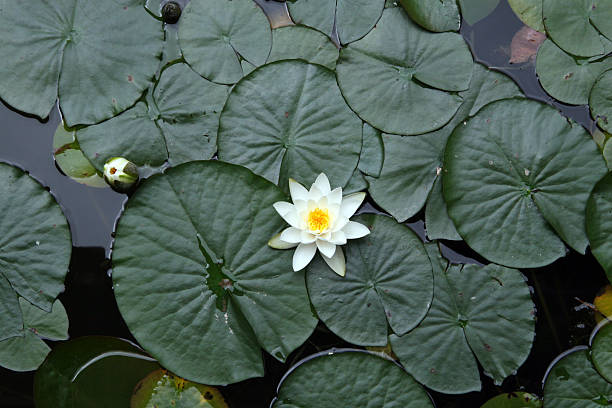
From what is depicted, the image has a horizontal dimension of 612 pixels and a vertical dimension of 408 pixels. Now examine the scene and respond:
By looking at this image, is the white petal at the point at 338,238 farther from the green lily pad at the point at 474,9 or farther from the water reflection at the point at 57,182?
the green lily pad at the point at 474,9

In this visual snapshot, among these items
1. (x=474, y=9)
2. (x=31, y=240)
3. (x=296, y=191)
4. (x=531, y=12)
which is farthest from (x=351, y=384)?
(x=531, y=12)

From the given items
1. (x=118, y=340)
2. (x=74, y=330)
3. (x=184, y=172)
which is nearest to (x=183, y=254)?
(x=184, y=172)

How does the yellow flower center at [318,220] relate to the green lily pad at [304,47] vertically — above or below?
below

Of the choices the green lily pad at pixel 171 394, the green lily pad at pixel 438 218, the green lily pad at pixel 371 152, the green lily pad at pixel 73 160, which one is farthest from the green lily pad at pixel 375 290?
the green lily pad at pixel 73 160

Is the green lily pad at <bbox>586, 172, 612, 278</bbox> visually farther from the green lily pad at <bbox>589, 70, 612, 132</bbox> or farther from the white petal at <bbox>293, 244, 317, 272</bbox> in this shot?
the white petal at <bbox>293, 244, 317, 272</bbox>

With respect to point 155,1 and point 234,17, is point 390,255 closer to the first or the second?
point 234,17
